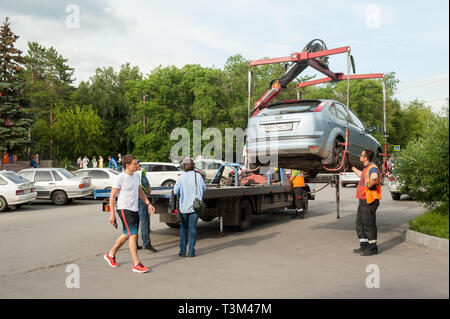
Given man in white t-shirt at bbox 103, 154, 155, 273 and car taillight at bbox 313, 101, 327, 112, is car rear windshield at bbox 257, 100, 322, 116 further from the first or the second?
man in white t-shirt at bbox 103, 154, 155, 273

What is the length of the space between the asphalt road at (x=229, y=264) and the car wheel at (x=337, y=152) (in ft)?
5.47

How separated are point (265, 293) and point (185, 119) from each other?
4563 centimetres

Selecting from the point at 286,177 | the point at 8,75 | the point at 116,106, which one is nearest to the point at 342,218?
the point at 286,177

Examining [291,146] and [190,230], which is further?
[291,146]

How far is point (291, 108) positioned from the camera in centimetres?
884

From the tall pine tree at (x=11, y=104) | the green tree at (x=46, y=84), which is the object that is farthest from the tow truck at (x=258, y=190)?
the green tree at (x=46, y=84)

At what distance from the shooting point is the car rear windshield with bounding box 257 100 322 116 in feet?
28.5

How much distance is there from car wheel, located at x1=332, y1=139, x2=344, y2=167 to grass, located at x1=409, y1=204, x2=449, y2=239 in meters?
2.07

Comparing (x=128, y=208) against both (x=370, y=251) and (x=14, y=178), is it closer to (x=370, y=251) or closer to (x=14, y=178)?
(x=370, y=251)

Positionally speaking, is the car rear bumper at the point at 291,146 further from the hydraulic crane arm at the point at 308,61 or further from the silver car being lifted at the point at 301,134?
the hydraulic crane arm at the point at 308,61

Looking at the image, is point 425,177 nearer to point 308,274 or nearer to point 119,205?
point 308,274

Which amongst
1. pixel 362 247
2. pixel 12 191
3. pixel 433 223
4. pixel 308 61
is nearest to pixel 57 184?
pixel 12 191

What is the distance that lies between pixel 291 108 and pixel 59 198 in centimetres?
1342

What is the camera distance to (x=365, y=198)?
8117mm
